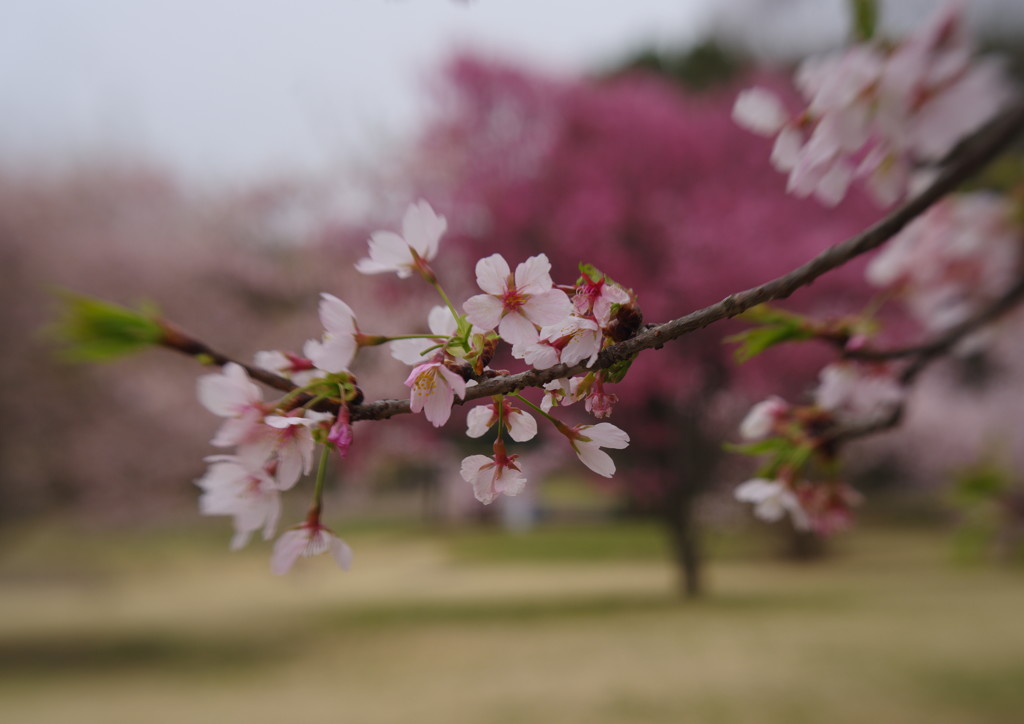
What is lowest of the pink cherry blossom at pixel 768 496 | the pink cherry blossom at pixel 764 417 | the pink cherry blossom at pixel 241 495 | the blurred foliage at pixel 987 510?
the pink cherry blossom at pixel 241 495

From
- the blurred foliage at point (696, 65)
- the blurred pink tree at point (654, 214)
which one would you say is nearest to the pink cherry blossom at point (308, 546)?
the blurred pink tree at point (654, 214)

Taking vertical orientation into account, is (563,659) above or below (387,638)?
below

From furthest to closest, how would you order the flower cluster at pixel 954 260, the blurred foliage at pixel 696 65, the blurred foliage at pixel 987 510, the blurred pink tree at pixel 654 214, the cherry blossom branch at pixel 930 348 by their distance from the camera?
the blurred foliage at pixel 696 65 → the blurred pink tree at pixel 654 214 → the blurred foliage at pixel 987 510 → the flower cluster at pixel 954 260 → the cherry blossom branch at pixel 930 348

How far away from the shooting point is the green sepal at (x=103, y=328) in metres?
0.22

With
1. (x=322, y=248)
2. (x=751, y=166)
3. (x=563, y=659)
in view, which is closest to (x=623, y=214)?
(x=751, y=166)

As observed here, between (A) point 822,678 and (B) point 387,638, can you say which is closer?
(A) point 822,678

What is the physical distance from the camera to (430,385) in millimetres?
182

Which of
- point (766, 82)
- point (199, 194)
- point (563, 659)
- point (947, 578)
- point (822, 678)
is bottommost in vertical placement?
point (822, 678)

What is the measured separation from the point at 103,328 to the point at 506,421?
5.0 inches

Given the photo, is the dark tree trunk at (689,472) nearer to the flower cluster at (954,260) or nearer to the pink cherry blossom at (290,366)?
the flower cluster at (954,260)

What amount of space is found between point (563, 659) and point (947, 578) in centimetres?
172

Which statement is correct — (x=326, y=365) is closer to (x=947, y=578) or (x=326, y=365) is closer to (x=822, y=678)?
(x=822, y=678)

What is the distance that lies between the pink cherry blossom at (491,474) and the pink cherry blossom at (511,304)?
0.03m

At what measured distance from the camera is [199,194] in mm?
3162
